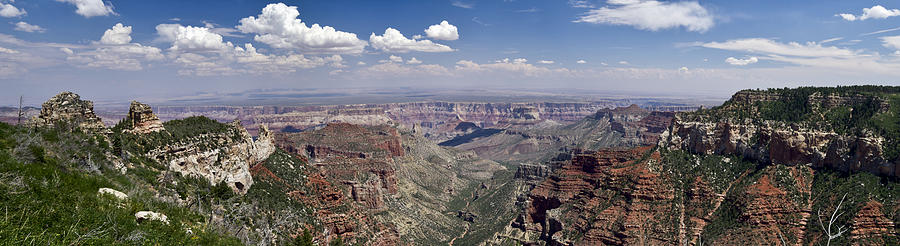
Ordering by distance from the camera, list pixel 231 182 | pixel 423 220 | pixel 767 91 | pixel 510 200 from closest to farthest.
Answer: pixel 231 182 < pixel 767 91 < pixel 423 220 < pixel 510 200

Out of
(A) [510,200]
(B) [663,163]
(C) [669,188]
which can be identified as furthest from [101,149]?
(A) [510,200]

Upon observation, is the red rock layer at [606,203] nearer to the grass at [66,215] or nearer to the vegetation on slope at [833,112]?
the vegetation on slope at [833,112]

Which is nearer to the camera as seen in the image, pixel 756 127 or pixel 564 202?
pixel 756 127

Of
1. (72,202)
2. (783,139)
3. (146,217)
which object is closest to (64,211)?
(72,202)

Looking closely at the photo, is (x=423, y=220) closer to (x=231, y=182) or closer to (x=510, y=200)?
(x=510, y=200)

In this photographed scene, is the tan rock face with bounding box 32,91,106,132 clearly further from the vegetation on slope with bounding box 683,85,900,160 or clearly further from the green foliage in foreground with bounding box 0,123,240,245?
the vegetation on slope with bounding box 683,85,900,160

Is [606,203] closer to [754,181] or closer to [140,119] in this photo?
[754,181]

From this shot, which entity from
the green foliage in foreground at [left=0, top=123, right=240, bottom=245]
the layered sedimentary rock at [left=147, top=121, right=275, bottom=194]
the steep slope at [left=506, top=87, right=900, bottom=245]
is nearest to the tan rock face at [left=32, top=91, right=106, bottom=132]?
the layered sedimentary rock at [left=147, top=121, right=275, bottom=194]

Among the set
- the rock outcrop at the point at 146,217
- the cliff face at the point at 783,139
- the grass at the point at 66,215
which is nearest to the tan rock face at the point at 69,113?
the grass at the point at 66,215
